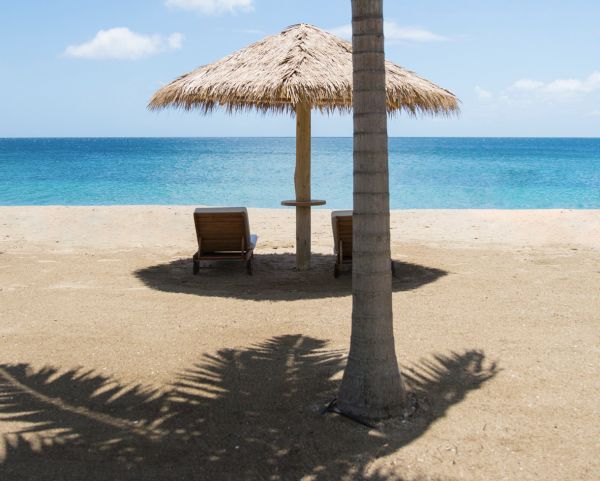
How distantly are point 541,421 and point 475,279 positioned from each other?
13.4 ft

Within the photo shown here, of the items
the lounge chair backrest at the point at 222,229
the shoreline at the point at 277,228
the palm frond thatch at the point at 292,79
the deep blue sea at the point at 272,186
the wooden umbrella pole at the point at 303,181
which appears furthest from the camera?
the deep blue sea at the point at 272,186

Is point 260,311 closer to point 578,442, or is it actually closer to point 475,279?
point 475,279

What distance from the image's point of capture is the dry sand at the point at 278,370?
344 centimetres

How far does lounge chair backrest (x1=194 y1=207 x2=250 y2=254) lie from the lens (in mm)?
8039

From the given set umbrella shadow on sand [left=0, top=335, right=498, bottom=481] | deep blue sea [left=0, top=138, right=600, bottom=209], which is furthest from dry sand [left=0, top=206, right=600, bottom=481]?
deep blue sea [left=0, top=138, right=600, bottom=209]

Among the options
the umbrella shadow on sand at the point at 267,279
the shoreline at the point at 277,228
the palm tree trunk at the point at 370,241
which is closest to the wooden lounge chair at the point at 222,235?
the umbrella shadow on sand at the point at 267,279

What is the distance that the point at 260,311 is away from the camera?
6.41 m

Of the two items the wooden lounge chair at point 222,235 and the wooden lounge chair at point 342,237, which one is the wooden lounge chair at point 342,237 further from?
the wooden lounge chair at point 222,235

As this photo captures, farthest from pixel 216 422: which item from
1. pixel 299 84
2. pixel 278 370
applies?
pixel 299 84

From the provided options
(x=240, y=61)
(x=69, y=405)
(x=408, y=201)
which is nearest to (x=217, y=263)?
(x=240, y=61)

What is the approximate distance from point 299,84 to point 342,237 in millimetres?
1870

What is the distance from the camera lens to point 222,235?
27.2ft

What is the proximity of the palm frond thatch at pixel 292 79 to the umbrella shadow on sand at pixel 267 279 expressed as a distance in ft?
6.56

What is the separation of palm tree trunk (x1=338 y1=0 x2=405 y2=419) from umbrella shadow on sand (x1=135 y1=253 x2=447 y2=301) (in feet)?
10.3
